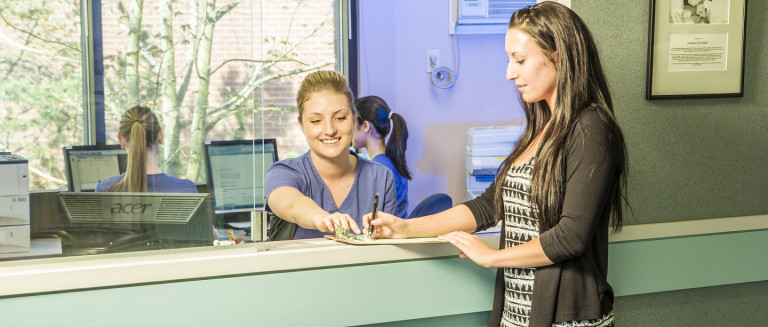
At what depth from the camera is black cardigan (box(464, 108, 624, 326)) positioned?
1.53m

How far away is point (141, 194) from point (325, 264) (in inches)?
19.3

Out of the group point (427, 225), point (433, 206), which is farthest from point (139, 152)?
point (433, 206)

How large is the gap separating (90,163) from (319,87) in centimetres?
77

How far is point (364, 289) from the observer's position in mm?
1969

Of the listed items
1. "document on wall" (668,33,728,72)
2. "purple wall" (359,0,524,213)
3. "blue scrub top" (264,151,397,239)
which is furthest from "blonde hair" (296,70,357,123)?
"document on wall" (668,33,728,72)

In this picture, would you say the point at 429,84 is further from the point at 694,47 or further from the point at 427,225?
the point at 427,225

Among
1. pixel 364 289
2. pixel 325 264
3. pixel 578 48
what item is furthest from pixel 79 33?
pixel 578 48

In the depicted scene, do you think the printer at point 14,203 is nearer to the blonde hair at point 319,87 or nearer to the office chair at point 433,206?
the blonde hair at point 319,87

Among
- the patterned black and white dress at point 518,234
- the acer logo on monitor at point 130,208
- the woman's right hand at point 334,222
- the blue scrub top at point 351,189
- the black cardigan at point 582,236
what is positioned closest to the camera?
the black cardigan at point 582,236

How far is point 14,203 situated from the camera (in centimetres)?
170

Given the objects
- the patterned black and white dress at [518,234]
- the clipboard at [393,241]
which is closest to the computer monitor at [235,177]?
the clipboard at [393,241]

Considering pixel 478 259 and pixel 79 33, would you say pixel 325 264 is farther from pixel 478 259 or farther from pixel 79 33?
pixel 79 33

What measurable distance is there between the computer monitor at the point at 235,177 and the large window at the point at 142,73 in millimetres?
29

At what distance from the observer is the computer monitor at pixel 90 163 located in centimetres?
171
